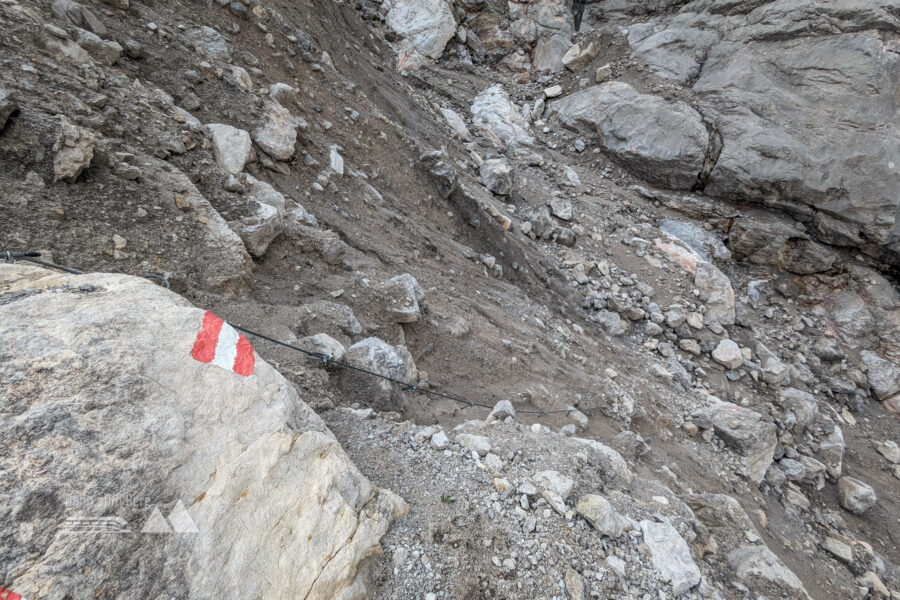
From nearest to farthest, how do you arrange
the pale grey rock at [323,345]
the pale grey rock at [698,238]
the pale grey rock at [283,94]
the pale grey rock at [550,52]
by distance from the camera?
the pale grey rock at [323,345] → the pale grey rock at [283,94] → the pale grey rock at [698,238] → the pale grey rock at [550,52]

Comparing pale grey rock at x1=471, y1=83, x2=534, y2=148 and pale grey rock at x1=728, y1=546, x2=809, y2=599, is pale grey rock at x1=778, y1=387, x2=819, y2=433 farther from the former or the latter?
pale grey rock at x1=471, y1=83, x2=534, y2=148

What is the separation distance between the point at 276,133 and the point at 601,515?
5545mm

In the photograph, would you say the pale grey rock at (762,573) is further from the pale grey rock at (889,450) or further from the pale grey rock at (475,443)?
the pale grey rock at (889,450)

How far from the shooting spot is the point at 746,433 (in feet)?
18.6

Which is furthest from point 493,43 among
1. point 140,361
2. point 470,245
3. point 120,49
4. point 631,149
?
point 140,361

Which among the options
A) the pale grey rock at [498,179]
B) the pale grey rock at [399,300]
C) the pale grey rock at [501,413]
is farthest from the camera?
the pale grey rock at [498,179]

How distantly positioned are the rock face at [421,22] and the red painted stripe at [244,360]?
1343 cm

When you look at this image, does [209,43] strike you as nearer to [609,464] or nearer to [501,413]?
[501,413]

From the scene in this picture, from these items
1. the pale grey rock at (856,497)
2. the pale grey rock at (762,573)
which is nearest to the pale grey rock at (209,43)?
the pale grey rock at (762,573)

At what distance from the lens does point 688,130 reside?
10.2m

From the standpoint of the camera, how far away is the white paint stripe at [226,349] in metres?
1.95

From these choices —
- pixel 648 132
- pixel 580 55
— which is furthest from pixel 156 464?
pixel 580 55

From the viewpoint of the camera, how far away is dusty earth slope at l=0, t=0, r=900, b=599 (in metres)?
2.79

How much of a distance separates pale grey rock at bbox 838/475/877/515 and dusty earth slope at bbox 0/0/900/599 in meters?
0.04
